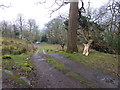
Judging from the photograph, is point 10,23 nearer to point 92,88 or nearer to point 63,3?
point 63,3

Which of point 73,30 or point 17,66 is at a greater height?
point 73,30

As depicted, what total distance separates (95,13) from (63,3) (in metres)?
10.2

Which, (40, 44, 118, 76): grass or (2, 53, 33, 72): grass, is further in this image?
(40, 44, 118, 76): grass

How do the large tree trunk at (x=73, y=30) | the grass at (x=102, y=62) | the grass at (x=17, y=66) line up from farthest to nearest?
the large tree trunk at (x=73, y=30) → the grass at (x=102, y=62) → the grass at (x=17, y=66)

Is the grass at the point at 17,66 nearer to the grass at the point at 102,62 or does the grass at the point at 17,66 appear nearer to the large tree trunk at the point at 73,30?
the grass at the point at 102,62

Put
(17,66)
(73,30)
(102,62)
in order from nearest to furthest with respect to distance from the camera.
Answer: (17,66) < (102,62) < (73,30)

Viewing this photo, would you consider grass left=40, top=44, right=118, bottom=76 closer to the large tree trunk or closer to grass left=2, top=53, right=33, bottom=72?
the large tree trunk

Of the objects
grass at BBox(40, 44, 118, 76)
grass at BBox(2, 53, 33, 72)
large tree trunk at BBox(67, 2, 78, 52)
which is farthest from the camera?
large tree trunk at BBox(67, 2, 78, 52)

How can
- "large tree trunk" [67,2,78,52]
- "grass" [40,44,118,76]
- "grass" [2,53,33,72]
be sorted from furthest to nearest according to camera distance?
"large tree trunk" [67,2,78,52], "grass" [40,44,118,76], "grass" [2,53,33,72]

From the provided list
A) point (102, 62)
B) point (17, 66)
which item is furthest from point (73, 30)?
point (17, 66)

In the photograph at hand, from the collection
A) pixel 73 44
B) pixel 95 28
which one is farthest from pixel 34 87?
pixel 95 28

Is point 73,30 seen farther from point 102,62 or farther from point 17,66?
point 17,66

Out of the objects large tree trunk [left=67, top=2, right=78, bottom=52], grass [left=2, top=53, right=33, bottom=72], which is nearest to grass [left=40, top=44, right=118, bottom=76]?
large tree trunk [left=67, top=2, right=78, bottom=52]

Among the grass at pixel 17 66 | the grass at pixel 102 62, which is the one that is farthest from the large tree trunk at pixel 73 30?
the grass at pixel 17 66
